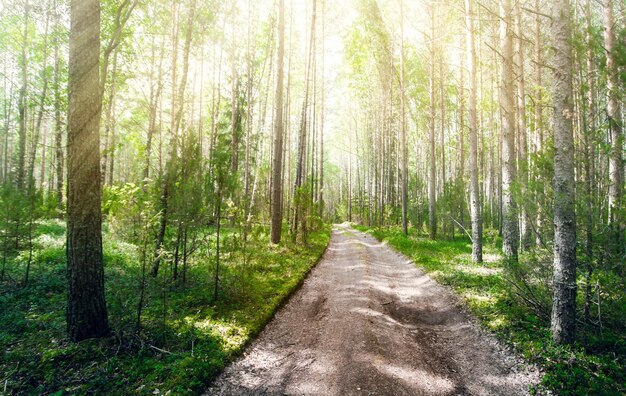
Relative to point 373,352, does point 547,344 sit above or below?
above

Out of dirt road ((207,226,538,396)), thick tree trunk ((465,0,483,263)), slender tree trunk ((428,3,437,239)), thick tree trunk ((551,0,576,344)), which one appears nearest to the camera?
dirt road ((207,226,538,396))

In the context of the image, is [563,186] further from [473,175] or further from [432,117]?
[432,117]

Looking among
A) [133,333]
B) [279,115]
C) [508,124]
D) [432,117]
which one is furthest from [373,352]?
[432,117]

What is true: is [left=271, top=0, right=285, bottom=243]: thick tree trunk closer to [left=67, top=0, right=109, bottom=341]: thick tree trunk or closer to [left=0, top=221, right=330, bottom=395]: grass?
[left=0, top=221, right=330, bottom=395]: grass

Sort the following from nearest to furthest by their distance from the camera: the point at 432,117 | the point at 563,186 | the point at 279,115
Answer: the point at 563,186
the point at 279,115
the point at 432,117

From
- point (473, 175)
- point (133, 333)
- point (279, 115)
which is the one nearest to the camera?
point (133, 333)

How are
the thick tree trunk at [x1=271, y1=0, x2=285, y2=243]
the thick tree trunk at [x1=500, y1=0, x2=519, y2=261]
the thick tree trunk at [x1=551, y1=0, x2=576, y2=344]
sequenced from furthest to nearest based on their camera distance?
Answer: 1. the thick tree trunk at [x1=271, y1=0, x2=285, y2=243]
2. the thick tree trunk at [x1=500, y1=0, x2=519, y2=261]
3. the thick tree trunk at [x1=551, y1=0, x2=576, y2=344]

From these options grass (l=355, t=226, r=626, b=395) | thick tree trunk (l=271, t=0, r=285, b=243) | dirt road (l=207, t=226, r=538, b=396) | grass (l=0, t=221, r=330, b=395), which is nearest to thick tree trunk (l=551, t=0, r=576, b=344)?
grass (l=355, t=226, r=626, b=395)

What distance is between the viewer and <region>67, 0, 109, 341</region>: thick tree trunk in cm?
420

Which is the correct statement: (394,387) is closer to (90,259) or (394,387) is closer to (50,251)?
(90,259)

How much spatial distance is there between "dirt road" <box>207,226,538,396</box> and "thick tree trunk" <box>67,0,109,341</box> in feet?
7.21

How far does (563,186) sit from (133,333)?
651cm

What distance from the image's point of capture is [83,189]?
423 centimetres

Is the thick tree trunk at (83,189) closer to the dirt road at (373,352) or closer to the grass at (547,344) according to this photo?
the dirt road at (373,352)
